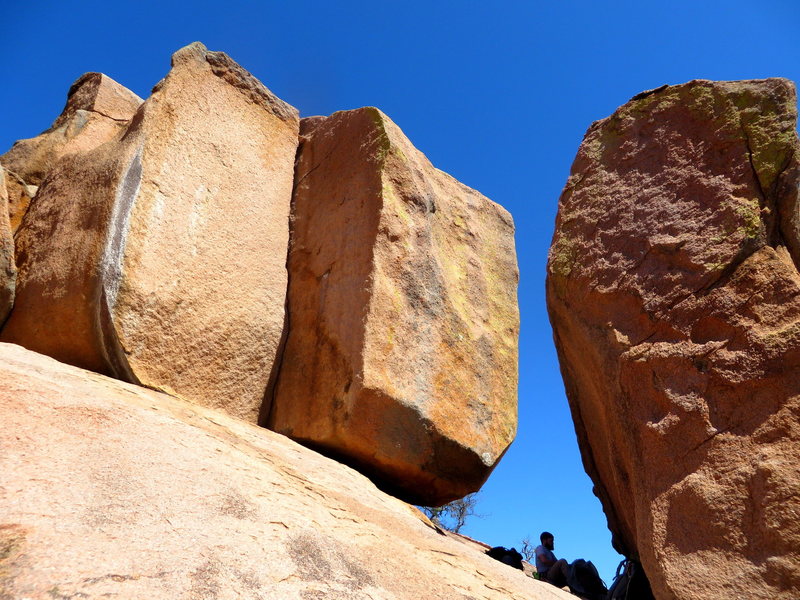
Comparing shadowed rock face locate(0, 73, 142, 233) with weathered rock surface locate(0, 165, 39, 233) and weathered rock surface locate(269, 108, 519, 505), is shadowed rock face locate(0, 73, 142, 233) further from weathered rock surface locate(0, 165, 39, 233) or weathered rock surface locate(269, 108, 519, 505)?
weathered rock surface locate(269, 108, 519, 505)

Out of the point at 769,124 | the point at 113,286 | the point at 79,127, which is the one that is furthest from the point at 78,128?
the point at 769,124

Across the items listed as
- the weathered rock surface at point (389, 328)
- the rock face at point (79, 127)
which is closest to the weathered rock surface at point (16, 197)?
the rock face at point (79, 127)

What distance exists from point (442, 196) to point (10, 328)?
3.46 m

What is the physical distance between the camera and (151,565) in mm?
2029

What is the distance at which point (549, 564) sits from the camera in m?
7.20

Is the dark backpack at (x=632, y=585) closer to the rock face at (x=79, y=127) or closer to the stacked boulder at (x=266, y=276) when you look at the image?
the stacked boulder at (x=266, y=276)

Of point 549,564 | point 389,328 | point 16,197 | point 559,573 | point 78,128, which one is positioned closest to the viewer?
point 389,328

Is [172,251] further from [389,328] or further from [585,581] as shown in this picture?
[585,581]

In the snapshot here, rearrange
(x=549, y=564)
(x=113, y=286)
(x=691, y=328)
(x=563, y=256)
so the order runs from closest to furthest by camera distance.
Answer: (x=113, y=286) < (x=691, y=328) < (x=563, y=256) < (x=549, y=564)

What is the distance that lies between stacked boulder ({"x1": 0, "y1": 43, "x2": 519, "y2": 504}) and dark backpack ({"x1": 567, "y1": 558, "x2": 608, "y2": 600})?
1921 mm

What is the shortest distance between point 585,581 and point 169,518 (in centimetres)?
504

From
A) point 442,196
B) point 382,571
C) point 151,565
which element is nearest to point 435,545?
point 382,571

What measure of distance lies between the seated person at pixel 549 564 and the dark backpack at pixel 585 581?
157 millimetres

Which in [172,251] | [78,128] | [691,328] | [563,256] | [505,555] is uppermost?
[563,256]
